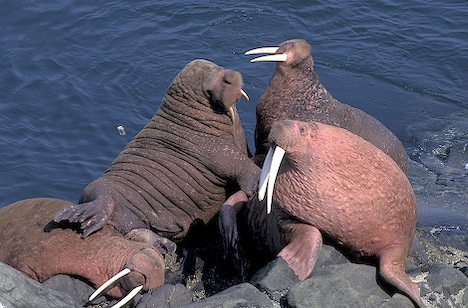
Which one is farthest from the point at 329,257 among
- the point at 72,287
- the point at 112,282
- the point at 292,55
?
the point at 292,55

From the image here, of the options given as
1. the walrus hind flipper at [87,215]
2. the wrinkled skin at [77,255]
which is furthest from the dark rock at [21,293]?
the walrus hind flipper at [87,215]

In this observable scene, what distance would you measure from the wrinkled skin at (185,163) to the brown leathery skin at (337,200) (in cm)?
134

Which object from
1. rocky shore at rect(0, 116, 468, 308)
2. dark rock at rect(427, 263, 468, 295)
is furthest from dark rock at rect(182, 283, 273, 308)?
dark rock at rect(427, 263, 468, 295)

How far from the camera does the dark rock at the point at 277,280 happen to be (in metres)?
5.10

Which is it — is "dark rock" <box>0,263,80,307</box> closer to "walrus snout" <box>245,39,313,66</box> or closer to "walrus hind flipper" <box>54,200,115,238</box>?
"walrus hind flipper" <box>54,200,115,238</box>

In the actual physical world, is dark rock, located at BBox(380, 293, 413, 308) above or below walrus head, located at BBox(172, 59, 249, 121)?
below

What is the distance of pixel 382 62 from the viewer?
12.6m

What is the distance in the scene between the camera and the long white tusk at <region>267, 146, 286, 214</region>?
5141 mm

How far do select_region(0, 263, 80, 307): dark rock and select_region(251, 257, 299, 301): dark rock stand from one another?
110 centimetres

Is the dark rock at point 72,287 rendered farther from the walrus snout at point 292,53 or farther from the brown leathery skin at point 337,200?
the walrus snout at point 292,53

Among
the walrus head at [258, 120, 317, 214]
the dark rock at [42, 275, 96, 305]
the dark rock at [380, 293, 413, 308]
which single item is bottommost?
the dark rock at [42, 275, 96, 305]

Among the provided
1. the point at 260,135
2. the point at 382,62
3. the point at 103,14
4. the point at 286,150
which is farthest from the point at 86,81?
the point at 286,150

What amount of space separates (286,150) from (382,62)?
7593mm

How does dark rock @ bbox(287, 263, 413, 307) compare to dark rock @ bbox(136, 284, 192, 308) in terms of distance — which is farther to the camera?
dark rock @ bbox(136, 284, 192, 308)
